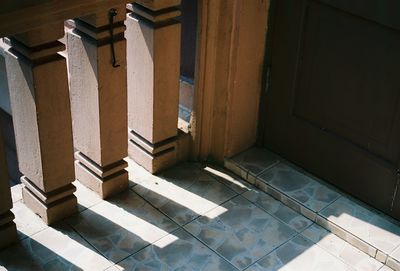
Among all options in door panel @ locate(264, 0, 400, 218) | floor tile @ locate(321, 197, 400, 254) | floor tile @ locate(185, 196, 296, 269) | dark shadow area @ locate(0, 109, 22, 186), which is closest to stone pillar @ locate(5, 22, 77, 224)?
floor tile @ locate(185, 196, 296, 269)

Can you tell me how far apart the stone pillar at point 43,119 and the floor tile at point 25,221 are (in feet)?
0.13

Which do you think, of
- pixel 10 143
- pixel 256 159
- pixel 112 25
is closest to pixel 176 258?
pixel 256 159

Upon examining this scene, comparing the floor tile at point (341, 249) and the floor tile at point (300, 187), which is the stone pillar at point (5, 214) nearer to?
the floor tile at point (300, 187)

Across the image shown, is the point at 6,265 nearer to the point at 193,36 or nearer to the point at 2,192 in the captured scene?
the point at 2,192

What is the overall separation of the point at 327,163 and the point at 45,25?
2142 millimetres

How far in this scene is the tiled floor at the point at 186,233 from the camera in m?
3.98

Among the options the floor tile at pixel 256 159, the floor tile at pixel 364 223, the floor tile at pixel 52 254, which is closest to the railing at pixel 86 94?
the floor tile at pixel 52 254

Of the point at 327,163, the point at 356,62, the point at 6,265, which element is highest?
the point at 356,62

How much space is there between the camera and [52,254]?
157 inches

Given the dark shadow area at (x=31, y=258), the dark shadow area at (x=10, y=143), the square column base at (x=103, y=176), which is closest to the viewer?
the dark shadow area at (x=31, y=258)

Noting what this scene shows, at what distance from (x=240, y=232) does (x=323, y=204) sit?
61cm

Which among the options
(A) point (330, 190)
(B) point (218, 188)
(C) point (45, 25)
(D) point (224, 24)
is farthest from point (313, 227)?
(C) point (45, 25)

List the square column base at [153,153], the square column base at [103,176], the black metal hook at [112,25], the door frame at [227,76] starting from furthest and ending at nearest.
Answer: the square column base at [153,153] < the square column base at [103,176] < the door frame at [227,76] < the black metal hook at [112,25]

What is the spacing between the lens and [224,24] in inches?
168
